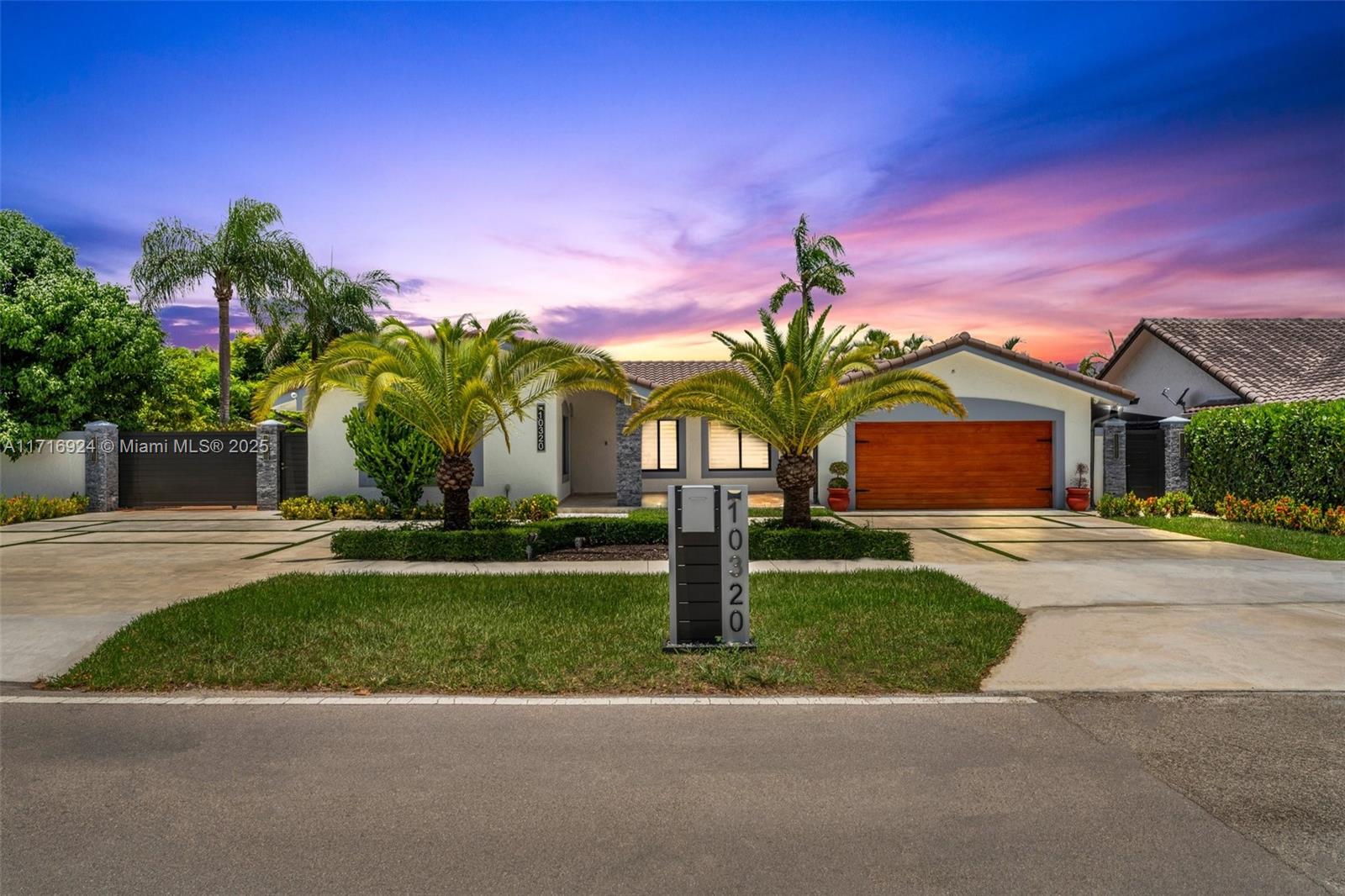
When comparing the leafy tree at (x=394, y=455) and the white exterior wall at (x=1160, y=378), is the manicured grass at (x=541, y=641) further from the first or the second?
the white exterior wall at (x=1160, y=378)

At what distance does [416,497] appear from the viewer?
18203mm

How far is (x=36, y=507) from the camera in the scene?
1853cm

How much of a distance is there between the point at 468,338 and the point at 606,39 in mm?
5331

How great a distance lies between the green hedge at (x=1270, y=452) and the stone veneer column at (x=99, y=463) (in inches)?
1108

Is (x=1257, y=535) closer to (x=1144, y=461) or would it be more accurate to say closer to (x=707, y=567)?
(x=1144, y=461)

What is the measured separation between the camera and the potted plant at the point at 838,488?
64.3 feet

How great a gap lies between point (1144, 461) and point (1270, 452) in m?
3.29

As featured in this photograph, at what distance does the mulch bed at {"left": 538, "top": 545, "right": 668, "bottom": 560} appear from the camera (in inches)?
475

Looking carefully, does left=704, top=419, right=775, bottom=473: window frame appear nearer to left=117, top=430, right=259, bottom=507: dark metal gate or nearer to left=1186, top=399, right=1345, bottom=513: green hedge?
left=1186, top=399, right=1345, bottom=513: green hedge

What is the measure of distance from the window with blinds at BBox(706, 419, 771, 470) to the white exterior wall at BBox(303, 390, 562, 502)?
6.02 meters

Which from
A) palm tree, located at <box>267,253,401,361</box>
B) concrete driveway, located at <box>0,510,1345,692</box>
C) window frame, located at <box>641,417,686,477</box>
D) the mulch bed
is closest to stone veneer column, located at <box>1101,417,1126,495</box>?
concrete driveway, located at <box>0,510,1345,692</box>

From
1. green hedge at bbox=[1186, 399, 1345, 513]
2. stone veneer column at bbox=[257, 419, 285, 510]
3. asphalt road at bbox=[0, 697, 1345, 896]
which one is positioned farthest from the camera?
stone veneer column at bbox=[257, 419, 285, 510]

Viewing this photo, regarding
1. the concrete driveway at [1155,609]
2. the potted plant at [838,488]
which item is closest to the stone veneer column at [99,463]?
the potted plant at [838,488]

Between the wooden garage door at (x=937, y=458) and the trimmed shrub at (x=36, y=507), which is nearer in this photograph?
the trimmed shrub at (x=36, y=507)
